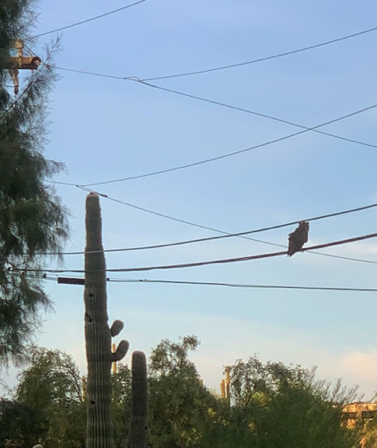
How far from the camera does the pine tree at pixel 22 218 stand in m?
20.3

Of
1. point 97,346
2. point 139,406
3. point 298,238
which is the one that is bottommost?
point 139,406

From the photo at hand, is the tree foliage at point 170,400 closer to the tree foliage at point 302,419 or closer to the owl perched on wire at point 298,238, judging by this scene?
the tree foliage at point 302,419

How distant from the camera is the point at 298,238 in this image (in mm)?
12945

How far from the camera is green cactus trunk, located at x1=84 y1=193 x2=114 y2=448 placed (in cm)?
1563

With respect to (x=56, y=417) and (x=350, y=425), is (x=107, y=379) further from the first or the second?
(x=56, y=417)

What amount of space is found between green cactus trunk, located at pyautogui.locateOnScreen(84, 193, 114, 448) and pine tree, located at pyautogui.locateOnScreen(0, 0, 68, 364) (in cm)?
422

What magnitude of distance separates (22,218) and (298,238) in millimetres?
9177

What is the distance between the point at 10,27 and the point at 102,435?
11.7 m

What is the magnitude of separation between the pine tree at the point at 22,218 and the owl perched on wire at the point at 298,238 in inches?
350

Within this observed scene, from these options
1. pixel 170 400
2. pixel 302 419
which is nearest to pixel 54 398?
pixel 170 400

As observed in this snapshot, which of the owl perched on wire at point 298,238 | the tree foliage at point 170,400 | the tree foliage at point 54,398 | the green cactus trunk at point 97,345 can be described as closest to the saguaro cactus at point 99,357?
the green cactus trunk at point 97,345

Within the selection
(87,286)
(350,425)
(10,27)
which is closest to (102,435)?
(87,286)

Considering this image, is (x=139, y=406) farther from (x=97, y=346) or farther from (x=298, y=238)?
(x=298, y=238)

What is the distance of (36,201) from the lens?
2075 centimetres
